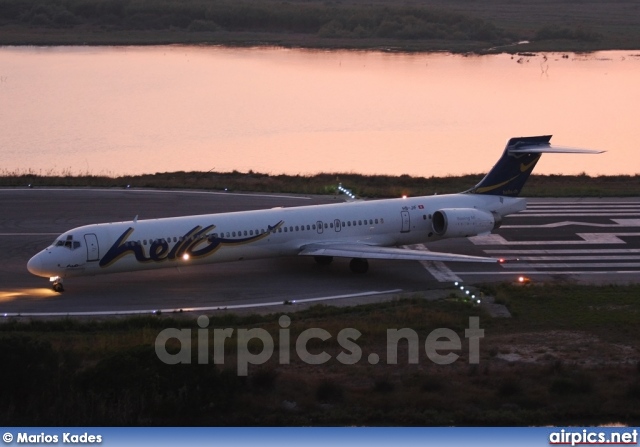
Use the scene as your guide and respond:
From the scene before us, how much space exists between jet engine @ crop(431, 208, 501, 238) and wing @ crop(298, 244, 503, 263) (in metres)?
1.73

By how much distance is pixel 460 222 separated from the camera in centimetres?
3850

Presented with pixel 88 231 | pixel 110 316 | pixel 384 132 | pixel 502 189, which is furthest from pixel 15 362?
pixel 384 132

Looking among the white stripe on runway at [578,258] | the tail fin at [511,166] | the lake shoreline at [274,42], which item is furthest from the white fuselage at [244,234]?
the lake shoreline at [274,42]

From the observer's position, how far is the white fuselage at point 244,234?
34.3m

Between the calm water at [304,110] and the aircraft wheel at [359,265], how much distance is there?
28.1m

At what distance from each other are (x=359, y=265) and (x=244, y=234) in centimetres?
454

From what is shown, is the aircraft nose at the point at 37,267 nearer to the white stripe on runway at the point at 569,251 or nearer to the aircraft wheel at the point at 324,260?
the aircraft wheel at the point at 324,260

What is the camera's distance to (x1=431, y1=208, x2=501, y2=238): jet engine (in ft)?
126

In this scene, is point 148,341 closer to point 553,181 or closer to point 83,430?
point 83,430

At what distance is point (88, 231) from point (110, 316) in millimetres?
3703

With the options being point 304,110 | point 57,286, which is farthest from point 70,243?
point 304,110

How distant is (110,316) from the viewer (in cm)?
3231

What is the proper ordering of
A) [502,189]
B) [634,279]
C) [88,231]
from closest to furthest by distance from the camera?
[88,231], [634,279], [502,189]

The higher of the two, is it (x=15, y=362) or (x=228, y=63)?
(x=228, y=63)
